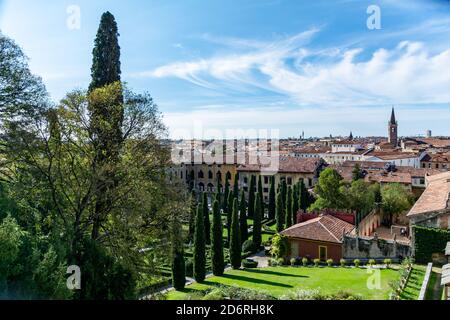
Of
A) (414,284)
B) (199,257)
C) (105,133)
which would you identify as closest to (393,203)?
(199,257)

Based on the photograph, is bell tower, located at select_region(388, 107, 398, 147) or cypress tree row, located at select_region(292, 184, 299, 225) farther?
bell tower, located at select_region(388, 107, 398, 147)

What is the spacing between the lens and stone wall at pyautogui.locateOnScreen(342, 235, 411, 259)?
19.5m

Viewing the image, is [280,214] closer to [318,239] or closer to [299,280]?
[318,239]

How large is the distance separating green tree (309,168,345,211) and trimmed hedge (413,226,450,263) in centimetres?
995

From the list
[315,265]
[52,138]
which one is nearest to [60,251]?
[52,138]

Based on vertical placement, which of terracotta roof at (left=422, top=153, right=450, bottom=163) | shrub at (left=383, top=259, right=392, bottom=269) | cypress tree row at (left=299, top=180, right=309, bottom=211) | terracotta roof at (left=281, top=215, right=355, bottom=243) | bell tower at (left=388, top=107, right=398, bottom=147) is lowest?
shrub at (left=383, top=259, right=392, bottom=269)

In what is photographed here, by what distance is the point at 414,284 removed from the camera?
13.5 metres

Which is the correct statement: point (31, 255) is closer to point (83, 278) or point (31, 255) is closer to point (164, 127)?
point (83, 278)

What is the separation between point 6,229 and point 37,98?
17.3 feet

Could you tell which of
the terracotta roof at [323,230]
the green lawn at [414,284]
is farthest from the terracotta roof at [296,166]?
the green lawn at [414,284]

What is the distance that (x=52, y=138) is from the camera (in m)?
11.5

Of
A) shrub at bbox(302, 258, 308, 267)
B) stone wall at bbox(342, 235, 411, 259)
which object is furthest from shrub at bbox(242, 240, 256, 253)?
stone wall at bbox(342, 235, 411, 259)

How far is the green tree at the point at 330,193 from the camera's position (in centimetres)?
2823

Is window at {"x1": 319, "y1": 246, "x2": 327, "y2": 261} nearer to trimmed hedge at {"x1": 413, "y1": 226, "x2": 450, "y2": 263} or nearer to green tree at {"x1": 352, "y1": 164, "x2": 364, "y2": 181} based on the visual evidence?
trimmed hedge at {"x1": 413, "y1": 226, "x2": 450, "y2": 263}
